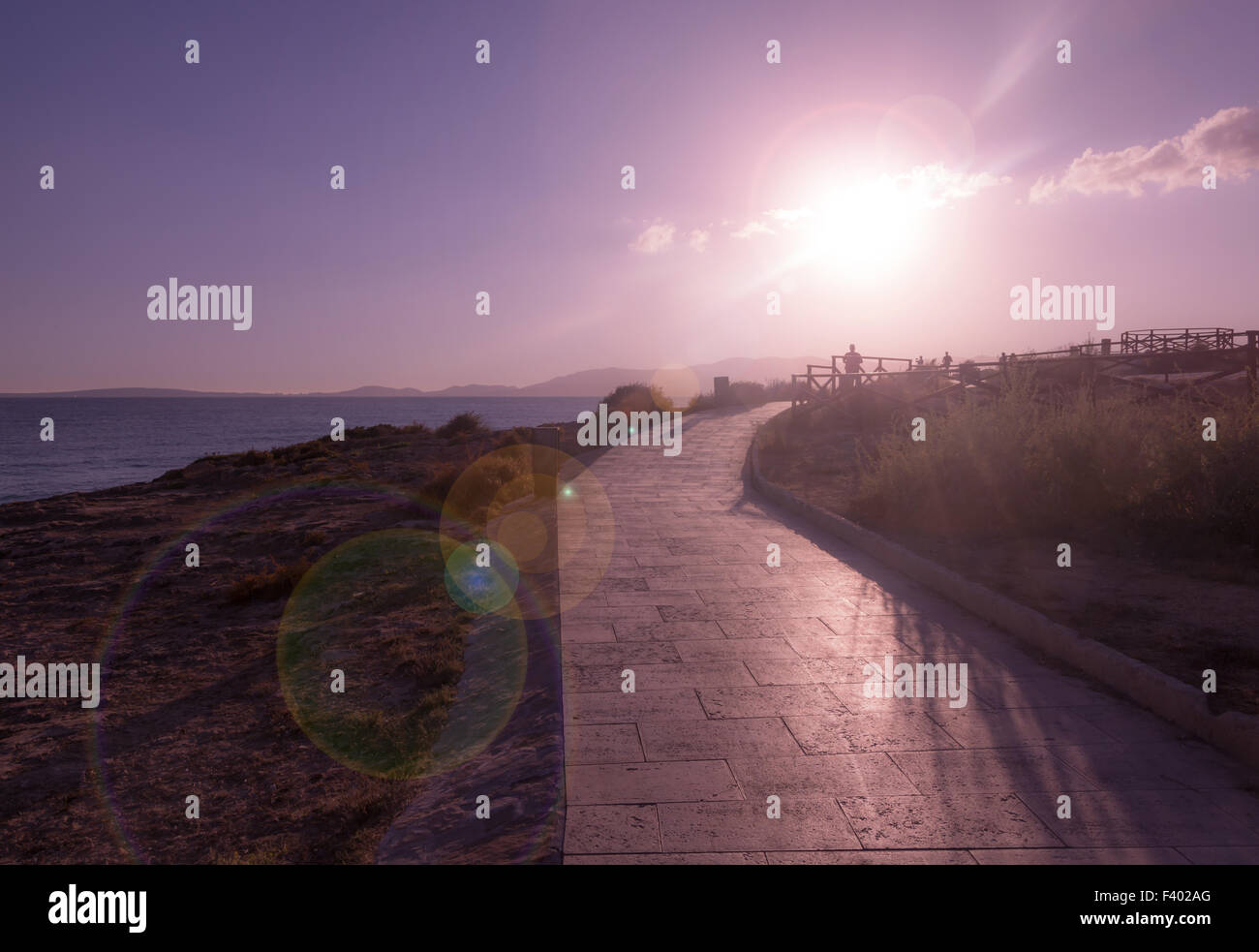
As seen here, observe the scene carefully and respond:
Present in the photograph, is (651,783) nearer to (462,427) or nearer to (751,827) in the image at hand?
(751,827)

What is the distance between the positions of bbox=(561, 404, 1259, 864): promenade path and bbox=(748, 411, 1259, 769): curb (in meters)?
0.10

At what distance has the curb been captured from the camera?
3.67 metres

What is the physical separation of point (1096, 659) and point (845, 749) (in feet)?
6.46

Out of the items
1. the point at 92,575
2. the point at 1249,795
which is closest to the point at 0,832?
the point at 1249,795

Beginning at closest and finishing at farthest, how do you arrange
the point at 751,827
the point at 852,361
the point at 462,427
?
the point at 751,827, the point at 852,361, the point at 462,427

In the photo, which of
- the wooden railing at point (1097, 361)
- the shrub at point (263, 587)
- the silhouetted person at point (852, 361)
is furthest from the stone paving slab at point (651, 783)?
the silhouetted person at point (852, 361)

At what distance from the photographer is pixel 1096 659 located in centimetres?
468

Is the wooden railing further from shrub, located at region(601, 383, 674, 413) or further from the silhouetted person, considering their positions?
shrub, located at region(601, 383, 674, 413)

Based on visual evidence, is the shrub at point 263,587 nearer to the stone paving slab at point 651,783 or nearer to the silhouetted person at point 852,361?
the stone paving slab at point 651,783

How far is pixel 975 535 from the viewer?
8.50 metres

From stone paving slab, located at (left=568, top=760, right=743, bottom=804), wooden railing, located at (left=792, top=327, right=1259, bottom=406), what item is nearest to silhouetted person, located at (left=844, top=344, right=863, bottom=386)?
wooden railing, located at (left=792, top=327, right=1259, bottom=406)

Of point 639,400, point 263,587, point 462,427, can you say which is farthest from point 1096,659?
point 639,400
